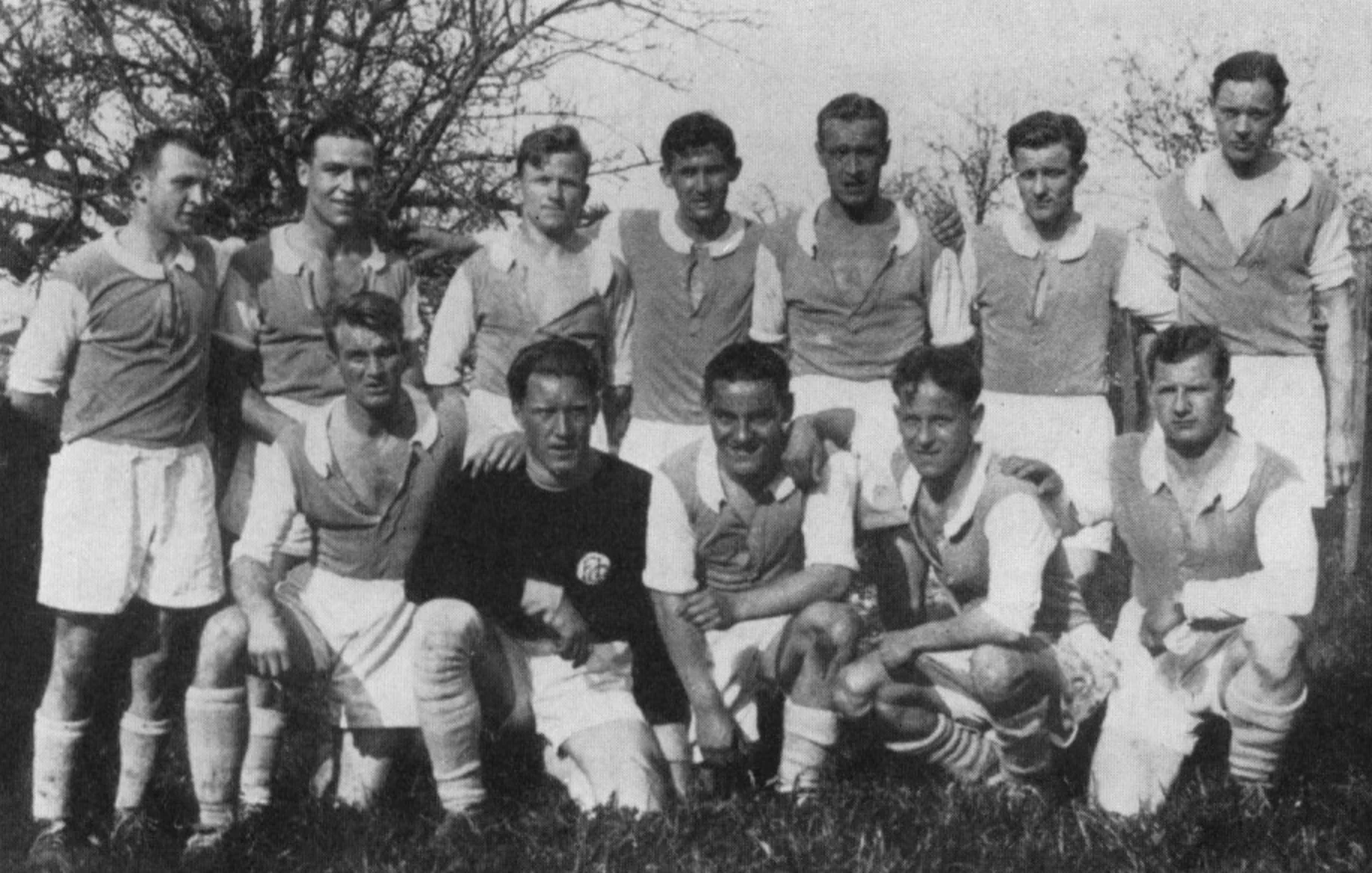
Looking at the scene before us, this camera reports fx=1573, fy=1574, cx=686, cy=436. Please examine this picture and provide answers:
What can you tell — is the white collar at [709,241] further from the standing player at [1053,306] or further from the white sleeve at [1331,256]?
the white sleeve at [1331,256]

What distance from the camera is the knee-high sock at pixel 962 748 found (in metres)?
4.52

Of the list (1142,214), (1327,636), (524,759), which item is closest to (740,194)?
(1142,214)

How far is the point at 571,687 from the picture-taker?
14.9 feet

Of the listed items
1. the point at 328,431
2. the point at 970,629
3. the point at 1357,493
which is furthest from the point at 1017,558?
the point at 1357,493

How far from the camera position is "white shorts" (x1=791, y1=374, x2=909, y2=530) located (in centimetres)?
500

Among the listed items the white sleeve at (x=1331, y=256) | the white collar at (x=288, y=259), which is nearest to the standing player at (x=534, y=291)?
the white collar at (x=288, y=259)

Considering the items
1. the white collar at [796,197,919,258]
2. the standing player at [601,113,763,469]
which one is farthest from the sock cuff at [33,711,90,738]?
the white collar at [796,197,919,258]

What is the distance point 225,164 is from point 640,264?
270 centimetres

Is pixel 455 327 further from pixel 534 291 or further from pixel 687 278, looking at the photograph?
pixel 687 278

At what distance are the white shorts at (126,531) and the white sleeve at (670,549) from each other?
1.30 meters

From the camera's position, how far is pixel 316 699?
18.1 feet

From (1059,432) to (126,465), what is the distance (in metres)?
3.04

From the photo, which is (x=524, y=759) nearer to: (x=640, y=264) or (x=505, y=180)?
(x=640, y=264)

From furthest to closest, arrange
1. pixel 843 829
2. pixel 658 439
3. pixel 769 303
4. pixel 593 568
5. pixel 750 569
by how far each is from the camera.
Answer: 1. pixel 658 439
2. pixel 769 303
3. pixel 750 569
4. pixel 593 568
5. pixel 843 829
